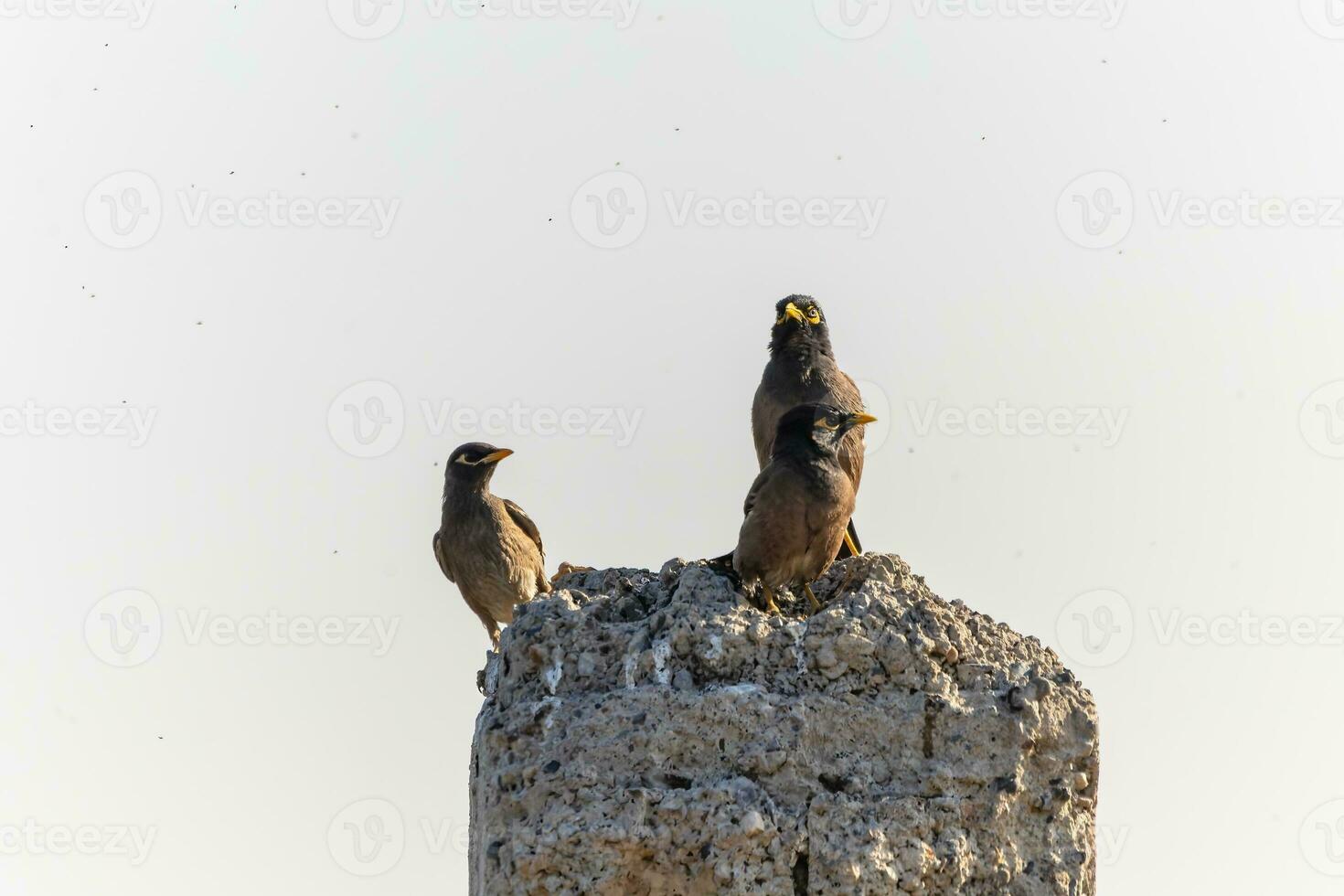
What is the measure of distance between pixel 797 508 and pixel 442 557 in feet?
17.1

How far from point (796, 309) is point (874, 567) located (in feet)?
11.1

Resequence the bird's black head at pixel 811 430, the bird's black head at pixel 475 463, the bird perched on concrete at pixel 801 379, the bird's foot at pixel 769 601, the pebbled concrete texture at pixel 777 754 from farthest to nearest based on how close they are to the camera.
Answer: the bird's black head at pixel 475 463
the bird perched on concrete at pixel 801 379
the bird's black head at pixel 811 430
the bird's foot at pixel 769 601
the pebbled concrete texture at pixel 777 754

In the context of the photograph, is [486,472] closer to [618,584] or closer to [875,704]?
[618,584]

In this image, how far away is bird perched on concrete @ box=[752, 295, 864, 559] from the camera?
926 cm

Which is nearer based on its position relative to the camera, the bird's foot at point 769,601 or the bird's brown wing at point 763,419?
the bird's foot at point 769,601

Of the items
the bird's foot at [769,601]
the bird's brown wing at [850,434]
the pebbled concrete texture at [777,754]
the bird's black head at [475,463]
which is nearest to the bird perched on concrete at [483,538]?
the bird's black head at [475,463]

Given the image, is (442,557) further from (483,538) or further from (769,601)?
(769,601)

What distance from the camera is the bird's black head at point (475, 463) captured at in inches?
426

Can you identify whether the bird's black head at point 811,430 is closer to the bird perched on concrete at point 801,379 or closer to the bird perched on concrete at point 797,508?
the bird perched on concrete at point 797,508

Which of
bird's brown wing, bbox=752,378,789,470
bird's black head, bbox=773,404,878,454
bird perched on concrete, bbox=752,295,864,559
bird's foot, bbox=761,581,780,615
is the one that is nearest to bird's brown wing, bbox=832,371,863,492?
bird perched on concrete, bbox=752,295,864,559

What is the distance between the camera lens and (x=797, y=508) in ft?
21.1

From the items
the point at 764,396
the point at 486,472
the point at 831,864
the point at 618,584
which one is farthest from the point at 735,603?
the point at 486,472

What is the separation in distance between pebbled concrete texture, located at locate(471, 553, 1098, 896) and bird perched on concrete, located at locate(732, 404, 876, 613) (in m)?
0.38

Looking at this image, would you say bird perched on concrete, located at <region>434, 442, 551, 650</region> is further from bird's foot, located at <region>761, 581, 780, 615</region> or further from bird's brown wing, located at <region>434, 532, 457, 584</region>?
bird's foot, located at <region>761, 581, 780, 615</region>
